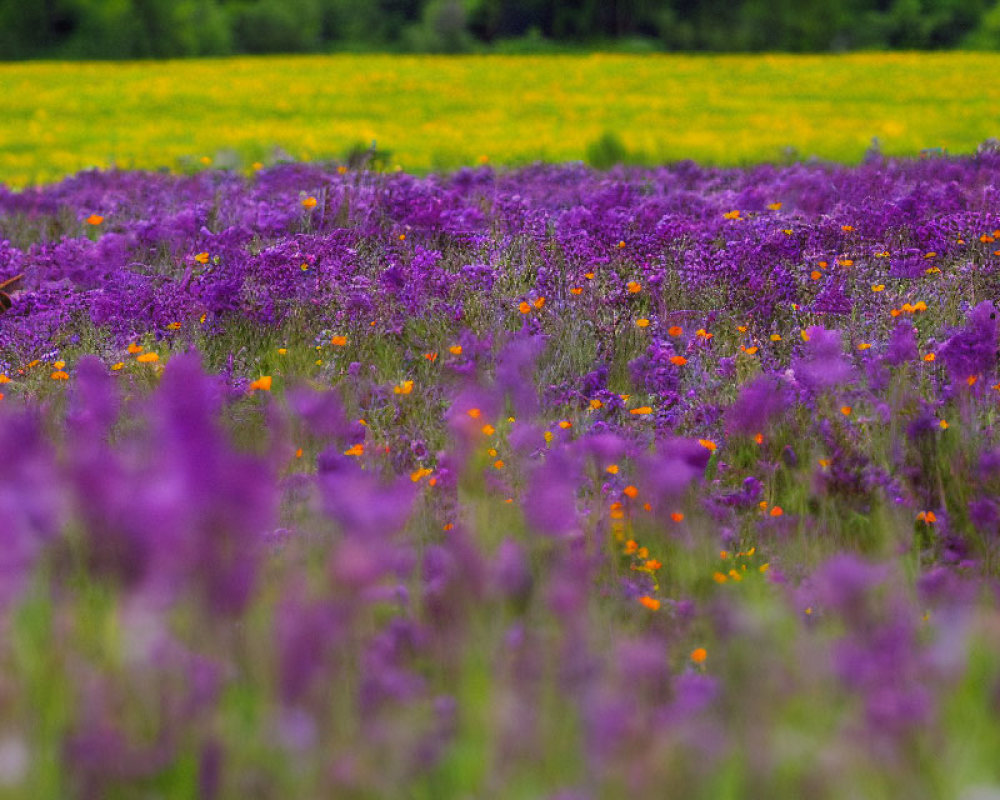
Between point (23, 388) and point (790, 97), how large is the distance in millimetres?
17705

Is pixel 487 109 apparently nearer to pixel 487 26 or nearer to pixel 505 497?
pixel 505 497

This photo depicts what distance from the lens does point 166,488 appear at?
1579 millimetres

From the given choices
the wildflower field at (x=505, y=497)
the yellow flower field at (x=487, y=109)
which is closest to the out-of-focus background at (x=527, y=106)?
the yellow flower field at (x=487, y=109)

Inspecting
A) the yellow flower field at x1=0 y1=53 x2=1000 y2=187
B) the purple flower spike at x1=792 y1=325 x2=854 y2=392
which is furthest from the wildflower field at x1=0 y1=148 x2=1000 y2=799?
the yellow flower field at x1=0 y1=53 x2=1000 y2=187

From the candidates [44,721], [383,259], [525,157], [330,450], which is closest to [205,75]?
[525,157]

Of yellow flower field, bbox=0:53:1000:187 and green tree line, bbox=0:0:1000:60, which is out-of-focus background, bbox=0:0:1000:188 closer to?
yellow flower field, bbox=0:53:1000:187

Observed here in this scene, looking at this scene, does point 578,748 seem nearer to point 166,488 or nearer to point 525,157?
point 166,488

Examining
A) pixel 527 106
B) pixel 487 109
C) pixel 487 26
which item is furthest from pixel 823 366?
pixel 487 26

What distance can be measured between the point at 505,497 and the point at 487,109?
Answer: 15927mm

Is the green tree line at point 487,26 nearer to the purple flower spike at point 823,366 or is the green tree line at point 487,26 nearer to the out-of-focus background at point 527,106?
the out-of-focus background at point 527,106

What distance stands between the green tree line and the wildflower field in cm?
3572

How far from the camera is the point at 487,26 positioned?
1956 inches

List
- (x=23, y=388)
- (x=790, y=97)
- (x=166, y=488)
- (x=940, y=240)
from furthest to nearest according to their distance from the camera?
(x=790, y=97), (x=940, y=240), (x=23, y=388), (x=166, y=488)

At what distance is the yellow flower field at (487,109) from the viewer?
1259 centimetres
